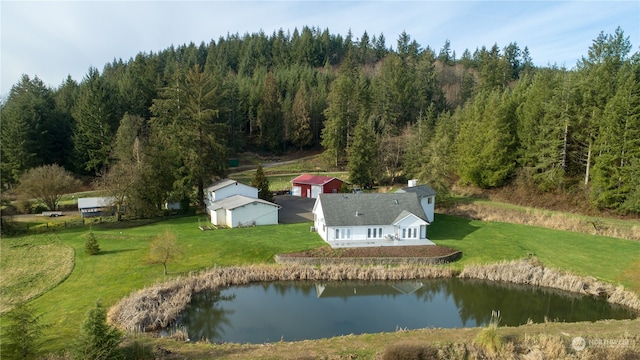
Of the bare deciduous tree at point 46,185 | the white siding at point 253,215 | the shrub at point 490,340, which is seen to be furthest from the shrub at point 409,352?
the bare deciduous tree at point 46,185

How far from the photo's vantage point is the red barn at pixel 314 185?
154 feet

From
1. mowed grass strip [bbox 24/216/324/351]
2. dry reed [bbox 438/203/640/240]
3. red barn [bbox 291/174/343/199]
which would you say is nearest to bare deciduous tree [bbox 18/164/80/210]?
mowed grass strip [bbox 24/216/324/351]

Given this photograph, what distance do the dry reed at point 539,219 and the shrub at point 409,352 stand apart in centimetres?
2402

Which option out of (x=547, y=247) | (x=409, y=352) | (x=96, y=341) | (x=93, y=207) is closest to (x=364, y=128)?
(x=547, y=247)

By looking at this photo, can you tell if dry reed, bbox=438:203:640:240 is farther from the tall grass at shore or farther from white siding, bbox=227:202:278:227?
white siding, bbox=227:202:278:227

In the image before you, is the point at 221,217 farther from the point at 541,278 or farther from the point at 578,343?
the point at 578,343

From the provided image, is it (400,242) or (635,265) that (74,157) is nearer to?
(400,242)

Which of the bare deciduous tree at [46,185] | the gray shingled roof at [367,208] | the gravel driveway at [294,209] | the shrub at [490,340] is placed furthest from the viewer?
the bare deciduous tree at [46,185]

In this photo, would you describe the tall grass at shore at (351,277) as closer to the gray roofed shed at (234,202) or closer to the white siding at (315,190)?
the gray roofed shed at (234,202)

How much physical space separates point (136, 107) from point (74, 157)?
1112 centimetres

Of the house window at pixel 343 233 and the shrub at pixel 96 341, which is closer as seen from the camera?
the shrub at pixel 96 341

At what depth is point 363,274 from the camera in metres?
26.2

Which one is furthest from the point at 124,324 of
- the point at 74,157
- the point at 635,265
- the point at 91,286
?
the point at 74,157

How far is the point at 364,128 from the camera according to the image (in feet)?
164
